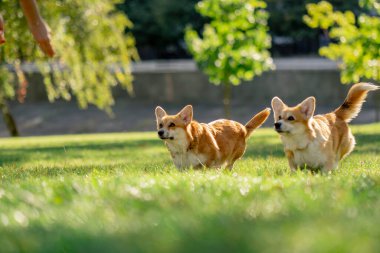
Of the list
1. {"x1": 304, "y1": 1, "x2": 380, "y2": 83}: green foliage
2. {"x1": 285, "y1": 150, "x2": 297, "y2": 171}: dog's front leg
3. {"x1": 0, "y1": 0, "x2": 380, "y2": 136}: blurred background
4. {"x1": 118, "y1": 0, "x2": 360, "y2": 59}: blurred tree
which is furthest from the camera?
{"x1": 118, "y1": 0, "x2": 360, "y2": 59}: blurred tree

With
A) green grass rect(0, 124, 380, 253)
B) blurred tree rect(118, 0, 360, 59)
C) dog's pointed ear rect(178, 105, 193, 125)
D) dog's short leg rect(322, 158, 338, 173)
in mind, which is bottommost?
blurred tree rect(118, 0, 360, 59)

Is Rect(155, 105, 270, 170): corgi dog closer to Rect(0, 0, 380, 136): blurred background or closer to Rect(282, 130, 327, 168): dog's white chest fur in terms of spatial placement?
Rect(282, 130, 327, 168): dog's white chest fur

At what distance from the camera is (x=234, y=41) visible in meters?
23.8

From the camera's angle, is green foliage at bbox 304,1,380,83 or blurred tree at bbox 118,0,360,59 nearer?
green foliage at bbox 304,1,380,83

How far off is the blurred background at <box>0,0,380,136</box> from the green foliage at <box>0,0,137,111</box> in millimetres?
27

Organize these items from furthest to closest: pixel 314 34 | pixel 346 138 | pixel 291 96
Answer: pixel 314 34 → pixel 291 96 → pixel 346 138

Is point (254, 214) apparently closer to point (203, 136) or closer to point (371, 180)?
point (371, 180)

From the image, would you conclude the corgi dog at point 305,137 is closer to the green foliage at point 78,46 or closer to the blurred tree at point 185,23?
the green foliage at point 78,46

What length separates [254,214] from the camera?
4746 mm

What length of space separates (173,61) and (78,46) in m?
31.9

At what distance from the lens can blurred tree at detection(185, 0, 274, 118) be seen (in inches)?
925

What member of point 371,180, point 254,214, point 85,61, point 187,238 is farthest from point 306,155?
point 85,61

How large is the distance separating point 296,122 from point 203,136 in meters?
0.98

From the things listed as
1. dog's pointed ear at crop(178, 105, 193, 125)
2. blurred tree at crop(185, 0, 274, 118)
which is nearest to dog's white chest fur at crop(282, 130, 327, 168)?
dog's pointed ear at crop(178, 105, 193, 125)
